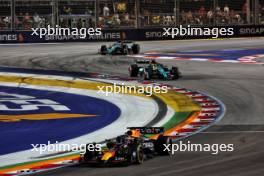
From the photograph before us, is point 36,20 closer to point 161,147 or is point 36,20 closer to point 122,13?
point 122,13

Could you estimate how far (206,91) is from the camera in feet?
75.8

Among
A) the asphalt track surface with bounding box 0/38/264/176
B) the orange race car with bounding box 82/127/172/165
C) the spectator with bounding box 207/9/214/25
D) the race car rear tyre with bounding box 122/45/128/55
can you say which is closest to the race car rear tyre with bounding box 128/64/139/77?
the asphalt track surface with bounding box 0/38/264/176

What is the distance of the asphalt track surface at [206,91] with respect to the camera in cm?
1223

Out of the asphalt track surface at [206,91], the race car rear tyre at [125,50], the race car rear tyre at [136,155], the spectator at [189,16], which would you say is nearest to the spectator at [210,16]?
the spectator at [189,16]

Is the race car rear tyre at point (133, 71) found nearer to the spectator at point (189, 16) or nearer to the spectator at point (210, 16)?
the spectator at point (189, 16)

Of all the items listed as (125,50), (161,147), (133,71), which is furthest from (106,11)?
(161,147)

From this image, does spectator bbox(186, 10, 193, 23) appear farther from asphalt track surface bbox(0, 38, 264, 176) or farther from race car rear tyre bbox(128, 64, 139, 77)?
race car rear tyre bbox(128, 64, 139, 77)

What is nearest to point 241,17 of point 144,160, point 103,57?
point 103,57

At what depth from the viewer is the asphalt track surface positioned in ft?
40.1

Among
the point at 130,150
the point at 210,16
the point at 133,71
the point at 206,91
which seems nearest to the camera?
the point at 130,150

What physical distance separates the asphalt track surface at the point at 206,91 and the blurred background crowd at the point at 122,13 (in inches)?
64.1

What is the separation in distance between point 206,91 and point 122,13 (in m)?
22.3

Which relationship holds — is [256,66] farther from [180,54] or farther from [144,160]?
[144,160]

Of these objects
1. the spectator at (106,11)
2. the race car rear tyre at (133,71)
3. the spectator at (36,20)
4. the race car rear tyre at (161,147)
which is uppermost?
the spectator at (106,11)
